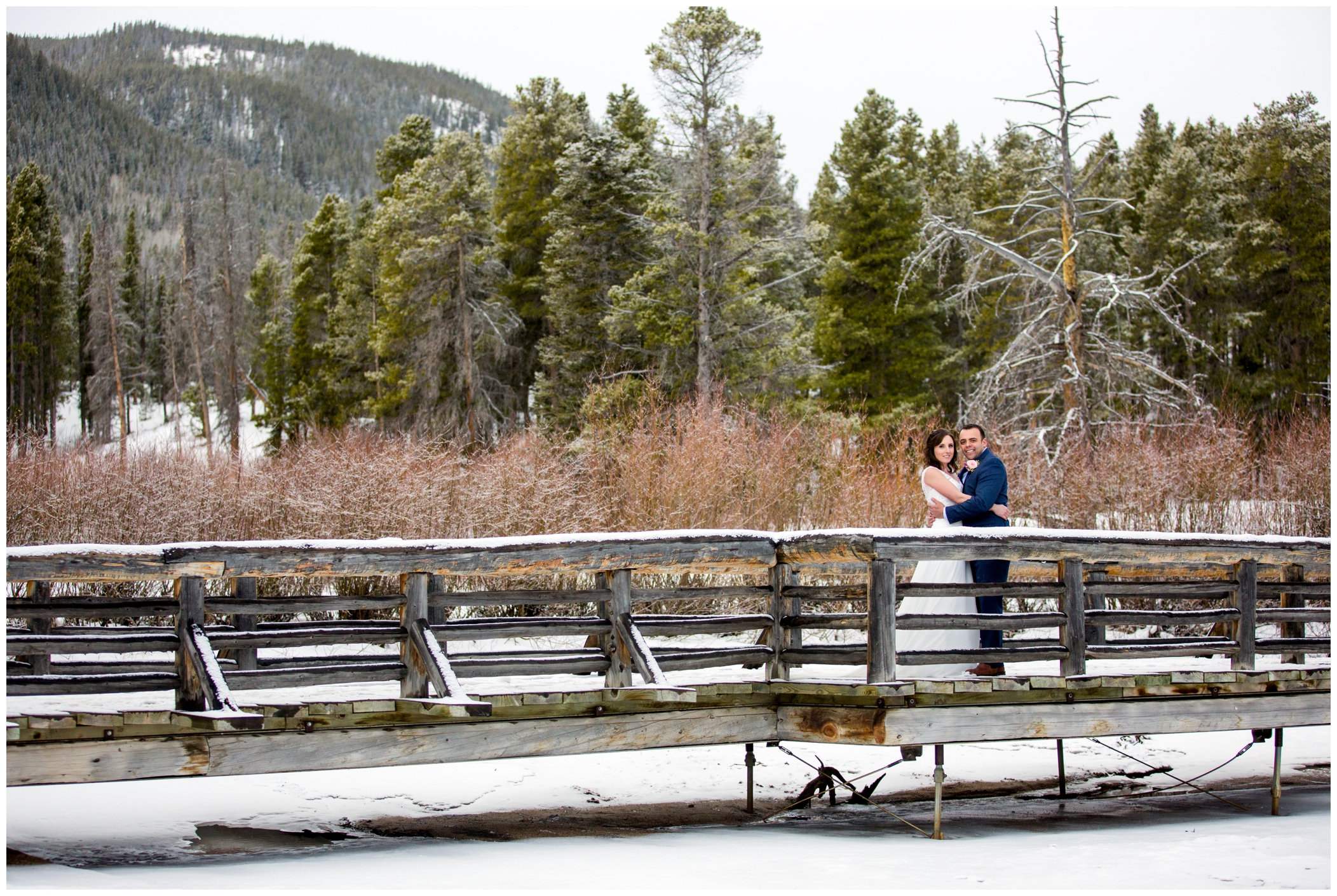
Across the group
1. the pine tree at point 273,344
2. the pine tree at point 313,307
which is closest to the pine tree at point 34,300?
the pine tree at point 273,344

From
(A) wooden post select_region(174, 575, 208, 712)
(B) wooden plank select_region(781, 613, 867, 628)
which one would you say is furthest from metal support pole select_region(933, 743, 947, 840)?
(A) wooden post select_region(174, 575, 208, 712)

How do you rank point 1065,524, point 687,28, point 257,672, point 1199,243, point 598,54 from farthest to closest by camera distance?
point 598,54
point 1199,243
point 687,28
point 1065,524
point 257,672

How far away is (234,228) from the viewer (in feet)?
162

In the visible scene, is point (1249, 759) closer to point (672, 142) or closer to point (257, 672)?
point (257, 672)

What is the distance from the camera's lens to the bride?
7934mm

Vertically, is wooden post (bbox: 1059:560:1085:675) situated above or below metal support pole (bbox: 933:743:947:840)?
above

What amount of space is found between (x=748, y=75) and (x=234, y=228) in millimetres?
31171

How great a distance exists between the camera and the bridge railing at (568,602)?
21.2 feet

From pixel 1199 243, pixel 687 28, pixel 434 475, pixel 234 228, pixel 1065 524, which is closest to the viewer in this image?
pixel 434 475

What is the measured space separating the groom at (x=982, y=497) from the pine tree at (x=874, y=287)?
997 inches

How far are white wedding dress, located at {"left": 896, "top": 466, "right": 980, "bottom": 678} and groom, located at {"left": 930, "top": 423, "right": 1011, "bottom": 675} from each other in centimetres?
8

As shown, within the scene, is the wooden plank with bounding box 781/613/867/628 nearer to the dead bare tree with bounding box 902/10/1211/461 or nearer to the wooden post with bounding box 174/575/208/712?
the wooden post with bounding box 174/575/208/712

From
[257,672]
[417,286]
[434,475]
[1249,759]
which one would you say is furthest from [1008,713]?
[417,286]

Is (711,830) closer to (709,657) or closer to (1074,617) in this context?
(709,657)
